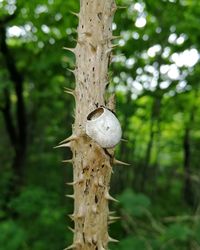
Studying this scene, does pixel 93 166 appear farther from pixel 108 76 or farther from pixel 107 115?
pixel 108 76

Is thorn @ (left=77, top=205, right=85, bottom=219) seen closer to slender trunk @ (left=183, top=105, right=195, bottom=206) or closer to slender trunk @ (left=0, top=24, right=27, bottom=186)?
slender trunk @ (left=0, top=24, right=27, bottom=186)

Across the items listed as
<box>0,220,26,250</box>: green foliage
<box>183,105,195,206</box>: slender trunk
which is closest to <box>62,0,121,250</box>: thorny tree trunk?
<box>0,220,26,250</box>: green foliage

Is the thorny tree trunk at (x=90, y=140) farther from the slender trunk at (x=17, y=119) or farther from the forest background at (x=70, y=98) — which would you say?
the slender trunk at (x=17, y=119)

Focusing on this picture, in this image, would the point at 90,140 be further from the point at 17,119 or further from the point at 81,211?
the point at 17,119

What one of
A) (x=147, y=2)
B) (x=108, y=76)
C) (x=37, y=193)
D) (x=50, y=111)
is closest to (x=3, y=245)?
(x=37, y=193)

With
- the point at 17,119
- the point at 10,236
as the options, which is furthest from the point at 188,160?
the point at 10,236

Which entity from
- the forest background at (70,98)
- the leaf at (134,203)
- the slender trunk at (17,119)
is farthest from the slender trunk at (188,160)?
the leaf at (134,203)
